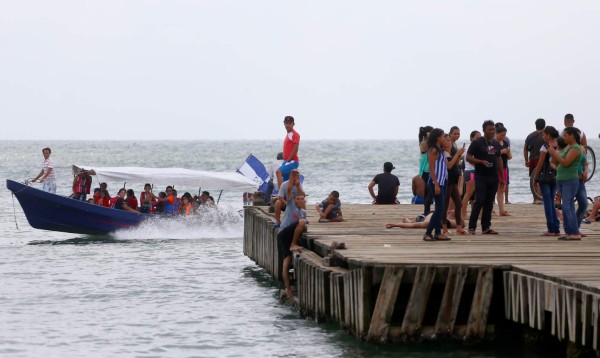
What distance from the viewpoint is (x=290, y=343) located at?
49.1 feet

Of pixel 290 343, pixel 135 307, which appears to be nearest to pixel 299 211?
pixel 290 343

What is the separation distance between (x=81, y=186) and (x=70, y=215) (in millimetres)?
A: 1094

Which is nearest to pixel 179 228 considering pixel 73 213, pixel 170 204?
pixel 170 204

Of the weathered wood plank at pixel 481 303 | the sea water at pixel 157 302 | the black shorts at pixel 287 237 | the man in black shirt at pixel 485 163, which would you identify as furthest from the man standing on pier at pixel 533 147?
the weathered wood plank at pixel 481 303

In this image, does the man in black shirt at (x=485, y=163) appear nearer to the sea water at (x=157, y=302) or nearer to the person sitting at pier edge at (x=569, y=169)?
the person sitting at pier edge at (x=569, y=169)

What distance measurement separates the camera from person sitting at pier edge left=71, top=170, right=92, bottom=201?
1230 inches

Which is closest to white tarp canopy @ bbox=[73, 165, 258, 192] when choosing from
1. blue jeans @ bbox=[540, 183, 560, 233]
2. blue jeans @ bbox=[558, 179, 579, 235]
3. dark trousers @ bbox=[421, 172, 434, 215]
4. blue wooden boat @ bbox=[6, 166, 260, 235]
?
blue wooden boat @ bbox=[6, 166, 260, 235]

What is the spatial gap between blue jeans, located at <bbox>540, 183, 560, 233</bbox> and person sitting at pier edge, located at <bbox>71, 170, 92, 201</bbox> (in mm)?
16786

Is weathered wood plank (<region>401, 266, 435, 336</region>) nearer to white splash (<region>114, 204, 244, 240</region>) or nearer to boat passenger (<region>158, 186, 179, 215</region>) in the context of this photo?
white splash (<region>114, 204, 244, 240</region>)

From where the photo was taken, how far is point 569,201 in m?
15.8

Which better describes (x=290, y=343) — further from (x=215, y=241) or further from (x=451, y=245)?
(x=215, y=241)

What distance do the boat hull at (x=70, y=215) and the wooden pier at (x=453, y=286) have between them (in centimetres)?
1477

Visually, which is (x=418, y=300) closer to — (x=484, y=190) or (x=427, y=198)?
(x=484, y=190)

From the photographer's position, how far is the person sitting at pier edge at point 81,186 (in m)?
31.2
